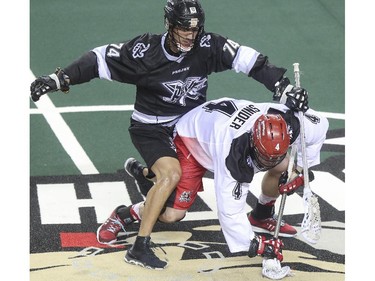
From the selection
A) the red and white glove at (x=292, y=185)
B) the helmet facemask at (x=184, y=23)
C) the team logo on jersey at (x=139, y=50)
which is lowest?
the red and white glove at (x=292, y=185)

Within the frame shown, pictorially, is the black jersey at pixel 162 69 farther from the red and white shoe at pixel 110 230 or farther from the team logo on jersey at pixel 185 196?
the red and white shoe at pixel 110 230

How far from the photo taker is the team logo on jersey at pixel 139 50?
22.9 feet

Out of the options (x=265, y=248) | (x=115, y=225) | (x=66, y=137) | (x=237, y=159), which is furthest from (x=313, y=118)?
(x=66, y=137)

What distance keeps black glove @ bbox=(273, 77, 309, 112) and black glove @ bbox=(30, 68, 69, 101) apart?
152cm

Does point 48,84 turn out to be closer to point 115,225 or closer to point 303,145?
point 115,225

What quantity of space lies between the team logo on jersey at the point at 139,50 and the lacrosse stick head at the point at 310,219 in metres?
1.57

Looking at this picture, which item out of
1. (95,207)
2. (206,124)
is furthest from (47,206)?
(206,124)

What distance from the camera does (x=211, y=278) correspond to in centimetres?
651

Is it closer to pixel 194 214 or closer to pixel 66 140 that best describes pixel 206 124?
pixel 194 214

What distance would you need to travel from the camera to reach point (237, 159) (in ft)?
20.8

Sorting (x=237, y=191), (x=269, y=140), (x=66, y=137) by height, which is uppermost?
(x=269, y=140)

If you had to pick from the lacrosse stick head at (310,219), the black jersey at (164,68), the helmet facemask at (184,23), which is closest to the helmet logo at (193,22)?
the helmet facemask at (184,23)

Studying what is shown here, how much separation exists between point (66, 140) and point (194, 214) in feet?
6.21

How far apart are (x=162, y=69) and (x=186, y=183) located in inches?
33.3
